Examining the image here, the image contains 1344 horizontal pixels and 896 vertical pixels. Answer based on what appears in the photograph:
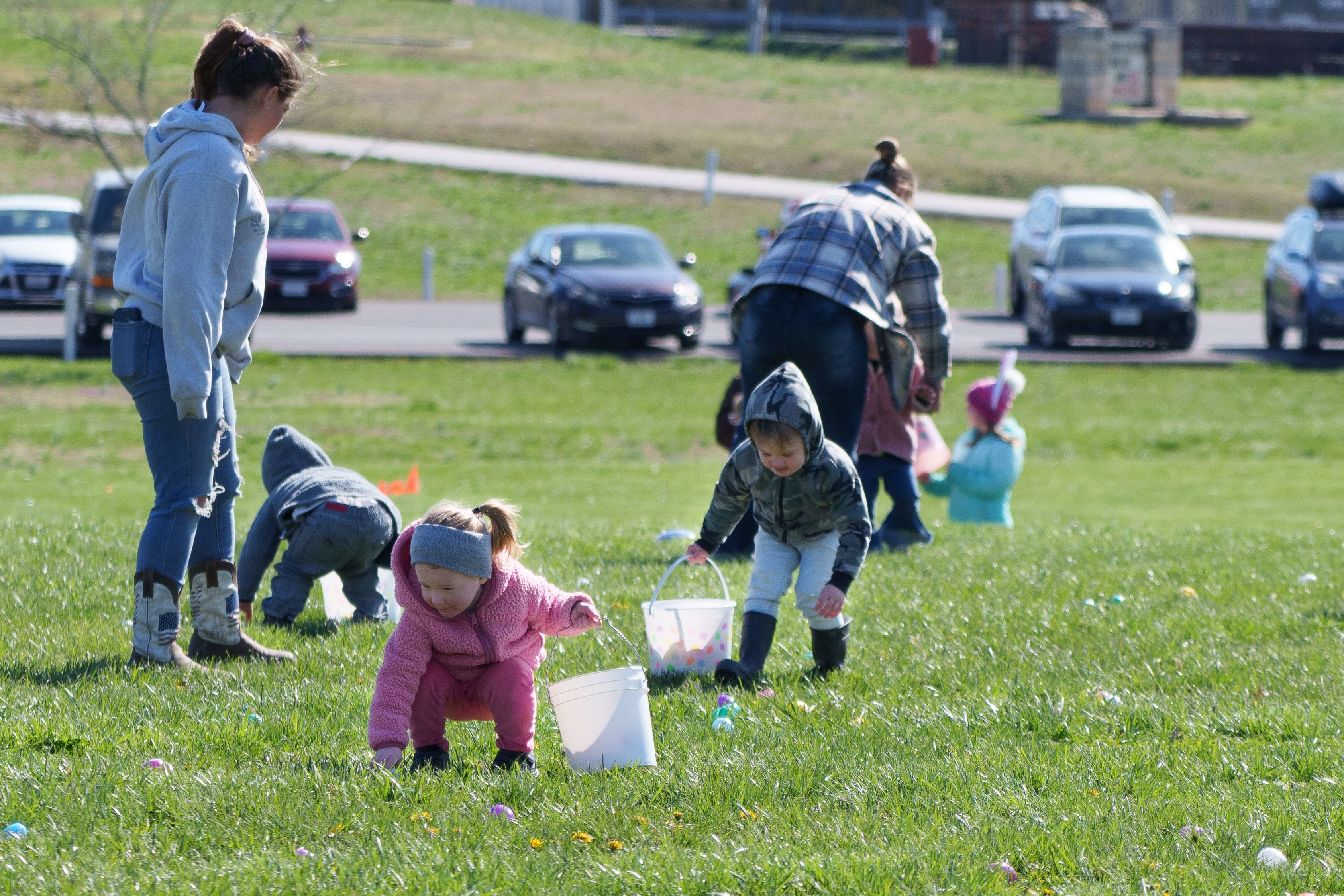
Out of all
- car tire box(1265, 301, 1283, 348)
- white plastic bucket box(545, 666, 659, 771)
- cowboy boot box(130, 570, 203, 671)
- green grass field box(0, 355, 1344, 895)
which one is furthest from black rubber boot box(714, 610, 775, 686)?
car tire box(1265, 301, 1283, 348)

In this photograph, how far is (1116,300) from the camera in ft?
71.0

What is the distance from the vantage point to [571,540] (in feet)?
29.6

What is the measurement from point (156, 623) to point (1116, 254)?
63.4 ft

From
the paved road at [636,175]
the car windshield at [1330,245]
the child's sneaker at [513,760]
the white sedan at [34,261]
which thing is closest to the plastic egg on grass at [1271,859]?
the child's sneaker at [513,760]

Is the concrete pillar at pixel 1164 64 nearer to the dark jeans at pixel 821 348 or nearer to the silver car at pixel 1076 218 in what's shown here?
the silver car at pixel 1076 218

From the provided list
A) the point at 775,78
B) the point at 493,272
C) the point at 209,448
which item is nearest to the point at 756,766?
the point at 209,448

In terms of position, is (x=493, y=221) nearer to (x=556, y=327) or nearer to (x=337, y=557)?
(x=556, y=327)

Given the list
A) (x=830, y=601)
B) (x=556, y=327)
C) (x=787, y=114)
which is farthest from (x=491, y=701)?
(x=787, y=114)

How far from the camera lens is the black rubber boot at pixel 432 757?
4.48m

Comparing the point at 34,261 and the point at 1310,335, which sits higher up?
the point at 34,261

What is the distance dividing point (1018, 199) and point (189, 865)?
40.6 metres

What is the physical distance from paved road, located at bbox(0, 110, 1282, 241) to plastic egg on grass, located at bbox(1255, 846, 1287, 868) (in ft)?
114

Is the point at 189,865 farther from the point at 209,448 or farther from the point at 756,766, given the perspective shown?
the point at 209,448

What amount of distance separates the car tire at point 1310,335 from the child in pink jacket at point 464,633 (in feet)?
62.8
